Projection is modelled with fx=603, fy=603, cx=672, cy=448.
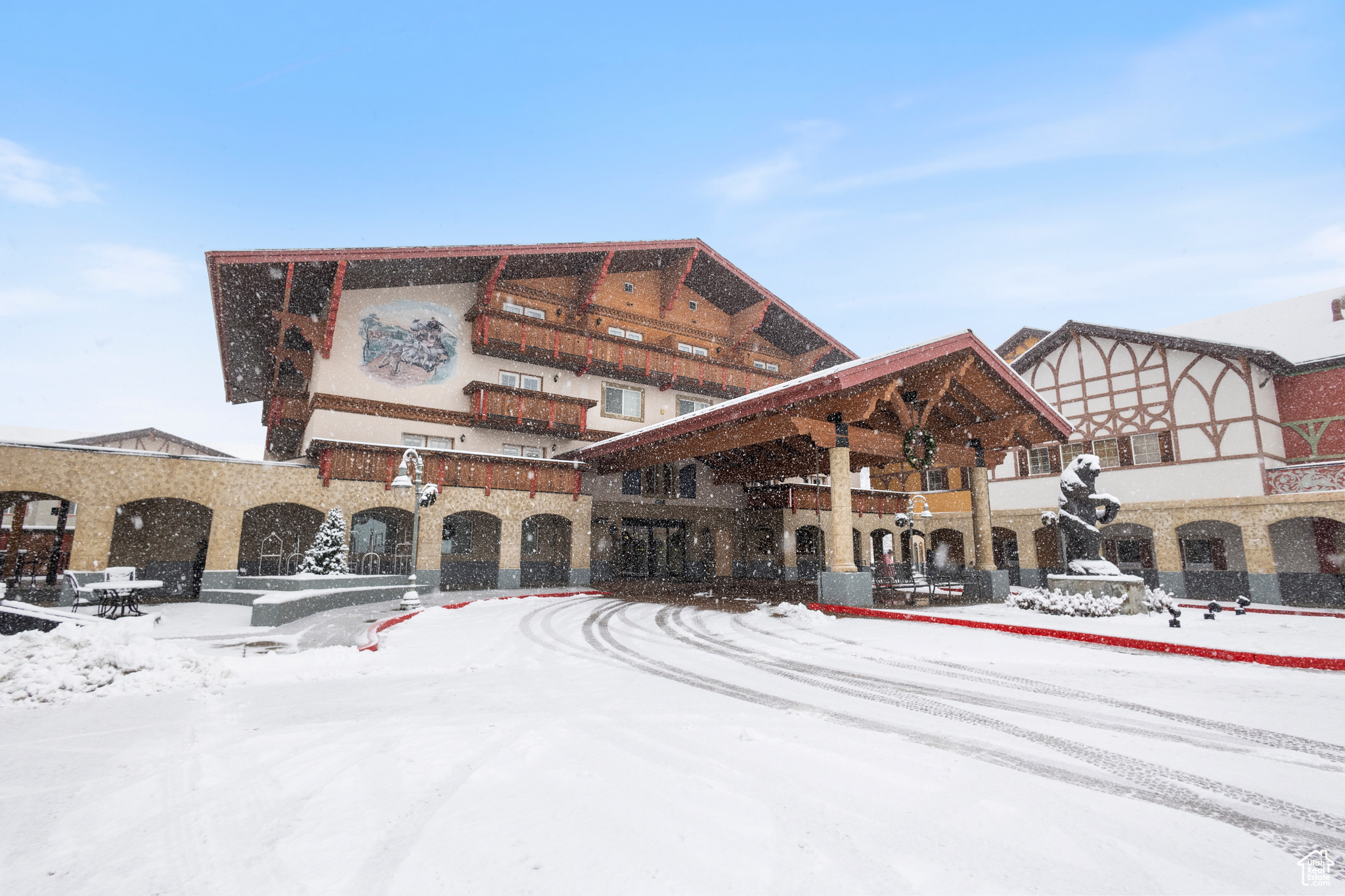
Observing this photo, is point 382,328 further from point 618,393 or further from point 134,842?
point 134,842

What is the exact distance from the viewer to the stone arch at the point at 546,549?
2248 centimetres

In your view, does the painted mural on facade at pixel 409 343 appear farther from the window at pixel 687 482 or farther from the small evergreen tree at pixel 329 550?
the window at pixel 687 482

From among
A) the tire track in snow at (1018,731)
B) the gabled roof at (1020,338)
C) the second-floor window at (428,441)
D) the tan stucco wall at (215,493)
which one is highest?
the gabled roof at (1020,338)

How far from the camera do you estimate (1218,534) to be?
2114cm

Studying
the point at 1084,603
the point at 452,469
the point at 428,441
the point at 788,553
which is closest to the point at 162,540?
the point at 428,441

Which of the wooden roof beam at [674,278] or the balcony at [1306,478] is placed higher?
the wooden roof beam at [674,278]

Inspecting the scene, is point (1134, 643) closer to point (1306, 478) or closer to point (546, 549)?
point (1306, 478)

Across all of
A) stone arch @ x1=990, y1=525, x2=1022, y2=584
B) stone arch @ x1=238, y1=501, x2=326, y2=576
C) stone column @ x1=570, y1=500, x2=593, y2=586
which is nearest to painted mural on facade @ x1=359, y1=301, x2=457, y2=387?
stone arch @ x1=238, y1=501, x2=326, y2=576

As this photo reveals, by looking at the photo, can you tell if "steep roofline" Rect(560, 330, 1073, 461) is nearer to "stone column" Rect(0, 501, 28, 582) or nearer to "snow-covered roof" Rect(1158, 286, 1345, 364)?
"snow-covered roof" Rect(1158, 286, 1345, 364)

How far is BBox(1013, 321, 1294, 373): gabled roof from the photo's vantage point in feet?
62.3

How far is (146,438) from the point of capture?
35.0 meters

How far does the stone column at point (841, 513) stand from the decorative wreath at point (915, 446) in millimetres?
1920

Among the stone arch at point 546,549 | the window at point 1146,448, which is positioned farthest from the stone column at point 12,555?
the window at point 1146,448
